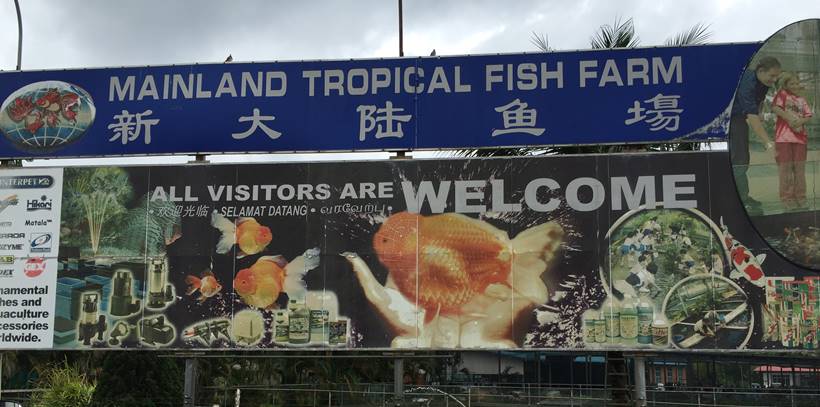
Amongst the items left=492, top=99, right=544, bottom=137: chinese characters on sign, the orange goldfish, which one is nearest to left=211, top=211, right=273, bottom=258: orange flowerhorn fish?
the orange goldfish

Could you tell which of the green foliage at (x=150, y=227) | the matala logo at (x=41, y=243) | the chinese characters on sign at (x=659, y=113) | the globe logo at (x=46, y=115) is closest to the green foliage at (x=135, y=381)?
the matala logo at (x=41, y=243)

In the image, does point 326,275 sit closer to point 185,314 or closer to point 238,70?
point 185,314

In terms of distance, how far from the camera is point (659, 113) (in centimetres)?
1742

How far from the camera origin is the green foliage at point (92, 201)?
18234mm

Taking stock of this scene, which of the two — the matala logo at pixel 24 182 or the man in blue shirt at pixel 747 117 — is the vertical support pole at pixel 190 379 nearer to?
the matala logo at pixel 24 182

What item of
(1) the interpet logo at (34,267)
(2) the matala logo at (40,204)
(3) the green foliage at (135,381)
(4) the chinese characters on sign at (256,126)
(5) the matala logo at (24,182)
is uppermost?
(4) the chinese characters on sign at (256,126)

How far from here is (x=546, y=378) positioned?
40688mm

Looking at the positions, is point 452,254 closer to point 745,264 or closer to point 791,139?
point 745,264

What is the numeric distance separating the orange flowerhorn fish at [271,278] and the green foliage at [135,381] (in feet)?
18.9

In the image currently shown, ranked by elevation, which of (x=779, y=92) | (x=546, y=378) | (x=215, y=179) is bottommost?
(x=546, y=378)

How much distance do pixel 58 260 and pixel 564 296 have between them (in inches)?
404

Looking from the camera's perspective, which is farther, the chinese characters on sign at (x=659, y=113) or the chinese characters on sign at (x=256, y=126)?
the chinese characters on sign at (x=256, y=126)

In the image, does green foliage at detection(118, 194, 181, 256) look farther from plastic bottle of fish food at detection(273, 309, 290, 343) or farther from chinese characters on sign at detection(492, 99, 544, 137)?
chinese characters on sign at detection(492, 99, 544, 137)

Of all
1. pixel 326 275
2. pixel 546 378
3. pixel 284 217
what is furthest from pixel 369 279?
pixel 546 378
